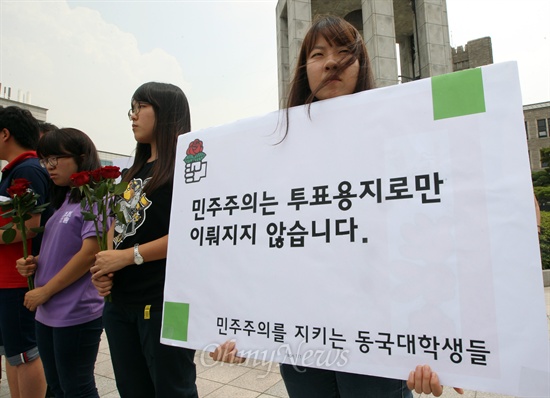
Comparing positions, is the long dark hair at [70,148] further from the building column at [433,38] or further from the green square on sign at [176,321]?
the building column at [433,38]

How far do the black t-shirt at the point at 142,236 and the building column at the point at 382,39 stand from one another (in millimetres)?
10349

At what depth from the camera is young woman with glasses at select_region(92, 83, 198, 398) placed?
1.43 metres

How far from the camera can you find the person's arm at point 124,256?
4.75ft

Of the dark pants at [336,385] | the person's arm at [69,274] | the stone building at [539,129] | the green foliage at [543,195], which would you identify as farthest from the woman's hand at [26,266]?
the stone building at [539,129]

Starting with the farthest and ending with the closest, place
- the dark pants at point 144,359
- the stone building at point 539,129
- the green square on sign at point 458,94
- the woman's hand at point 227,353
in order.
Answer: the stone building at point 539,129
the dark pants at point 144,359
the woman's hand at point 227,353
the green square on sign at point 458,94

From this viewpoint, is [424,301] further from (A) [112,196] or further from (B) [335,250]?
(A) [112,196]

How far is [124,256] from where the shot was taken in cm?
146

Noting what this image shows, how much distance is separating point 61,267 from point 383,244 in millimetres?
1773

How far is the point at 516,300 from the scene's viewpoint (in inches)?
34.1


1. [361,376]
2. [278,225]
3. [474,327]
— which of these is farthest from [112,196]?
[474,327]

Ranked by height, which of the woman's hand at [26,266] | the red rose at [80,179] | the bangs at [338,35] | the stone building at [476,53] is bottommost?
the woman's hand at [26,266]

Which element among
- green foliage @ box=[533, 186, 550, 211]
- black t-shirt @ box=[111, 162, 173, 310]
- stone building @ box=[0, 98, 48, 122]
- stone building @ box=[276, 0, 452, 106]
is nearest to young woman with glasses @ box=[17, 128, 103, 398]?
black t-shirt @ box=[111, 162, 173, 310]

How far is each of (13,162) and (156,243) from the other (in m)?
1.70

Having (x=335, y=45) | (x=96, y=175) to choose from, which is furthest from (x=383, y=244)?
(x=96, y=175)
